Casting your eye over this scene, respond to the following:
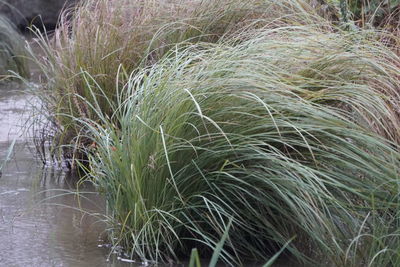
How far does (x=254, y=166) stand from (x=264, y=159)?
5cm

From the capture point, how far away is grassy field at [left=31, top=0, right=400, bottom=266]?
11.0 ft

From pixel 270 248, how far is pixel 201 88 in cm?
77

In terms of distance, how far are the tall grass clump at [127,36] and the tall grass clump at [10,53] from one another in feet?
9.83

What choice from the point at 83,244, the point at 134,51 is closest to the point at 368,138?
the point at 83,244

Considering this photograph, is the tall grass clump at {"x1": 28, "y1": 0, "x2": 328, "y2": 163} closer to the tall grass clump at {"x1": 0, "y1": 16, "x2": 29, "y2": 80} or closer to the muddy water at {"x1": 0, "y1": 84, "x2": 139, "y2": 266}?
the muddy water at {"x1": 0, "y1": 84, "x2": 139, "y2": 266}

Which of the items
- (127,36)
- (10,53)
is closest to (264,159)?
(127,36)

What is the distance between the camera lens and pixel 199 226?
3.59m

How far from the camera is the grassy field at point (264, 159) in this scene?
3.34 m

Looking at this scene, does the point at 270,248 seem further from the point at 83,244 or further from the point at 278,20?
the point at 278,20

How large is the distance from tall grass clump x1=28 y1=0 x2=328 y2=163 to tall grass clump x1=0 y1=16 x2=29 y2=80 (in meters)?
3.00

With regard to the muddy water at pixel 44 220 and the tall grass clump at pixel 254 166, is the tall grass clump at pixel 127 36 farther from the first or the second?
the tall grass clump at pixel 254 166

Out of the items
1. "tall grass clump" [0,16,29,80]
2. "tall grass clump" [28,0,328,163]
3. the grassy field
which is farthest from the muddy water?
"tall grass clump" [0,16,29,80]

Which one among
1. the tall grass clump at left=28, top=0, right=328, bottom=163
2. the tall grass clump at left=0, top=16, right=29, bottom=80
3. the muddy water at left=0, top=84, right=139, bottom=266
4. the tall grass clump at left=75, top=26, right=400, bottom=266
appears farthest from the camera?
the tall grass clump at left=0, top=16, right=29, bottom=80

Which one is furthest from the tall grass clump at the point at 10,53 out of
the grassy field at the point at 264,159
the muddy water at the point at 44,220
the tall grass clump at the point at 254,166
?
the tall grass clump at the point at 254,166
